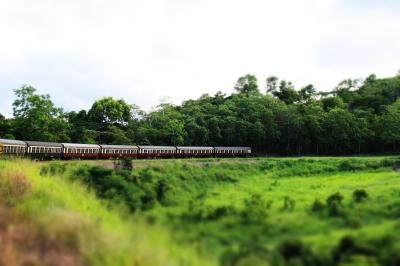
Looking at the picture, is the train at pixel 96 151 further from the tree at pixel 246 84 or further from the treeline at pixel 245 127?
the tree at pixel 246 84

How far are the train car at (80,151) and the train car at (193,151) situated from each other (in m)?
11.7

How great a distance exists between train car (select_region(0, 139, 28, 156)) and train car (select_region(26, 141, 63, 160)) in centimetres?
57

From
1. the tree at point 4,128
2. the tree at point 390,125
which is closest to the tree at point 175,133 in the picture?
the tree at point 4,128

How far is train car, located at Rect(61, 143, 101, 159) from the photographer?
→ 124 ft

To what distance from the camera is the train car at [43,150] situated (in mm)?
34156

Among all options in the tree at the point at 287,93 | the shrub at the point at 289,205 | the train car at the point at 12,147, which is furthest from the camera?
the tree at the point at 287,93

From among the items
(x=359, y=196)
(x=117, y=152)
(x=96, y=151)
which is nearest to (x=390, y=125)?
(x=117, y=152)

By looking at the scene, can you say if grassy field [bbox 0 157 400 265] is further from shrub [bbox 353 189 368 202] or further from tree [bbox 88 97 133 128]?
tree [bbox 88 97 133 128]

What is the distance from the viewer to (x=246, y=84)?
354 feet

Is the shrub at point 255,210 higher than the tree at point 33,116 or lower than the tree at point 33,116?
lower

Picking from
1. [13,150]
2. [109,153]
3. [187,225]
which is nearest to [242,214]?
[187,225]

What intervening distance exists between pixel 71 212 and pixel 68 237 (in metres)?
2.25

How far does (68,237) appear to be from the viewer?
13.1m

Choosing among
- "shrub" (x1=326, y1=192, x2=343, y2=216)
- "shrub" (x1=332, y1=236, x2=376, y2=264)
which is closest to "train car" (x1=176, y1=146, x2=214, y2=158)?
"shrub" (x1=326, y1=192, x2=343, y2=216)
